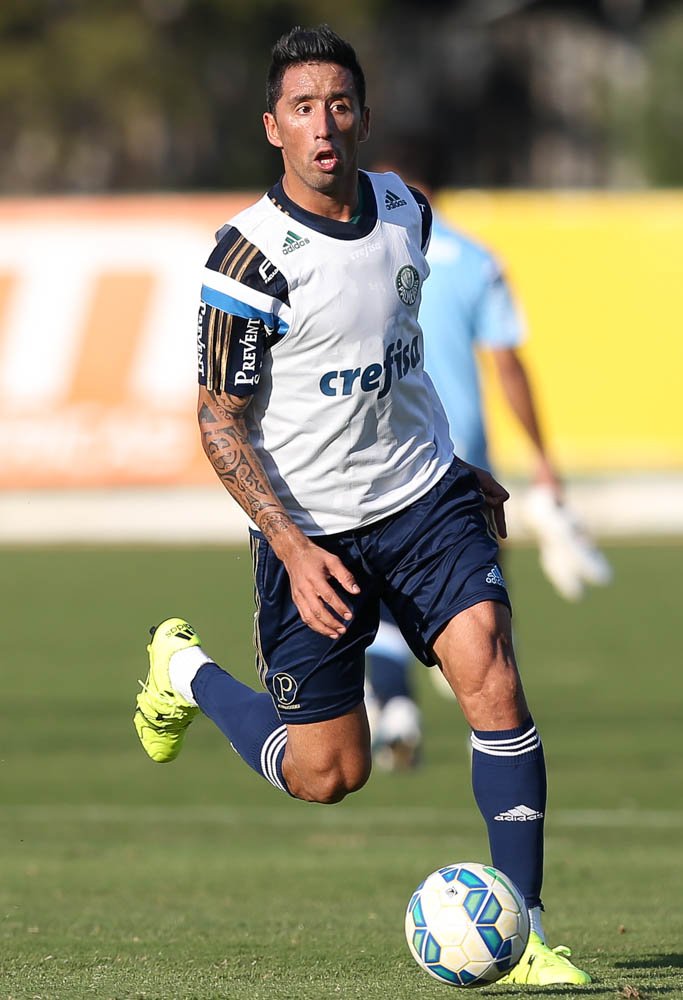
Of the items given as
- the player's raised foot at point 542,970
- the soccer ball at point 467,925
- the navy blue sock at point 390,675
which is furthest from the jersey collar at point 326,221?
the navy blue sock at point 390,675

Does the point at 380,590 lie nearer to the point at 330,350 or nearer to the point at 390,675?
Answer: the point at 330,350

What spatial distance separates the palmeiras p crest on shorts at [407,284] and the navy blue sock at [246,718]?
152cm

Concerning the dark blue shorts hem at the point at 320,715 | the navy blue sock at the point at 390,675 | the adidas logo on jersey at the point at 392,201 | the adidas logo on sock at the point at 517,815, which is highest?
the adidas logo on jersey at the point at 392,201

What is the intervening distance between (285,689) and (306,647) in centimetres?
17

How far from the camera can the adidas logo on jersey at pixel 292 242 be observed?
5648mm

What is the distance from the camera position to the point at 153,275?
74.2 ft

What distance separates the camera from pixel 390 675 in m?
10.4

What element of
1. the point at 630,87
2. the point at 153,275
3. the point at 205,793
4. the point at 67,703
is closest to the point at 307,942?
the point at 205,793

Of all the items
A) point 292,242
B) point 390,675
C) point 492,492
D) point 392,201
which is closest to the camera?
point 292,242

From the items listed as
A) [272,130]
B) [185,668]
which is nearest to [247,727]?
[185,668]

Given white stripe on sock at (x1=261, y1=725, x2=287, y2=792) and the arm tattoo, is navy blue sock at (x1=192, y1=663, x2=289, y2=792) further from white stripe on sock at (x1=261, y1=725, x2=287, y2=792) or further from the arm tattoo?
the arm tattoo

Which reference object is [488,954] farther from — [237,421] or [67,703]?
[67,703]

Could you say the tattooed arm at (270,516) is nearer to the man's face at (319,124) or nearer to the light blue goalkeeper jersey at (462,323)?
the man's face at (319,124)

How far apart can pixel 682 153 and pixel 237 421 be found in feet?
151
